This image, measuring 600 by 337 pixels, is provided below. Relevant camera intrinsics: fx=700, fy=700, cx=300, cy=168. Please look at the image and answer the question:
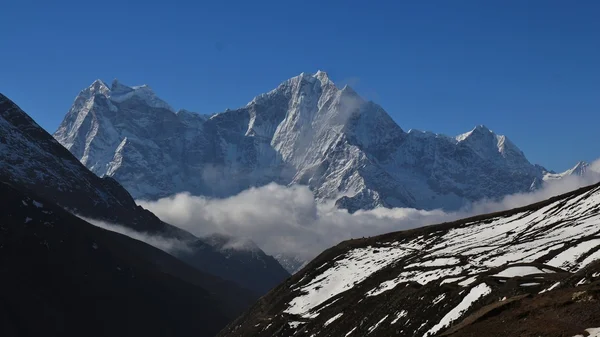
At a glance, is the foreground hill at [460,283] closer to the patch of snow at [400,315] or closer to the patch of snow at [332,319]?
the patch of snow at [332,319]

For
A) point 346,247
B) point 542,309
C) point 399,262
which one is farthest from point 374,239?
point 542,309

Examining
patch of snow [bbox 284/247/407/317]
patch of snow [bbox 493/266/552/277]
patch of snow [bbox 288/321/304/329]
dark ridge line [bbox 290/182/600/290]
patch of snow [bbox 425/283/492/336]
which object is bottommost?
patch of snow [bbox 425/283/492/336]

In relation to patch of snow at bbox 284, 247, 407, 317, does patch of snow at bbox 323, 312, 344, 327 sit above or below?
below

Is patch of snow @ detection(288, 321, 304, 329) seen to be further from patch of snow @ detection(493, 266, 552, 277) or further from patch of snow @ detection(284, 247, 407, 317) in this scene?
patch of snow @ detection(493, 266, 552, 277)

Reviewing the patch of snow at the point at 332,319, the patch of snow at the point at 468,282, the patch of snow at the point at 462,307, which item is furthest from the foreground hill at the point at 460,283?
the patch of snow at the point at 468,282

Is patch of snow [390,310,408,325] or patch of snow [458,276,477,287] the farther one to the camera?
patch of snow [390,310,408,325]

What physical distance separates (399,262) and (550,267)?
54374 mm

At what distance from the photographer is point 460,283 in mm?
104250

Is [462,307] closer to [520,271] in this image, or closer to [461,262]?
[520,271]

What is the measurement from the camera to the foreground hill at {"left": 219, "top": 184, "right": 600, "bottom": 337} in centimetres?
5709

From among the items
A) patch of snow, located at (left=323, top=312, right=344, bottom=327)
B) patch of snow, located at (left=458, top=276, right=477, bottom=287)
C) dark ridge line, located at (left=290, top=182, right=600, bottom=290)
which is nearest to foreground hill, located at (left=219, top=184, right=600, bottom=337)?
patch of snow, located at (left=323, top=312, right=344, bottom=327)

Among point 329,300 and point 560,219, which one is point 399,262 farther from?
point 560,219

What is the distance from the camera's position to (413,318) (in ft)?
323

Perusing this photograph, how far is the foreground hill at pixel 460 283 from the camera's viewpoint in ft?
187
